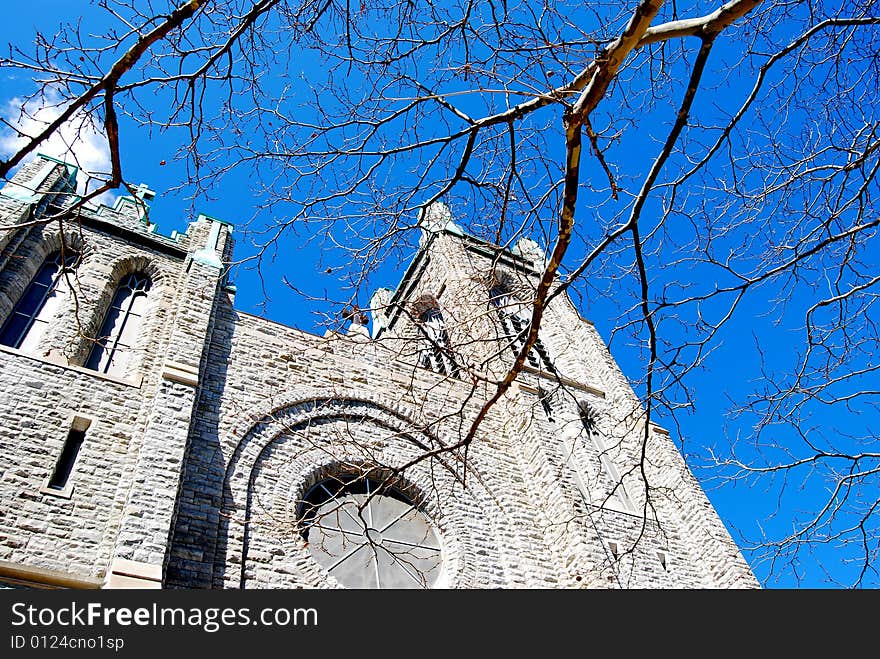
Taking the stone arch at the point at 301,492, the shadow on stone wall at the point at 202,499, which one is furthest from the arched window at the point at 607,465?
the shadow on stone wall at the point at 202,499

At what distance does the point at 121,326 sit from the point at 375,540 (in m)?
5.87

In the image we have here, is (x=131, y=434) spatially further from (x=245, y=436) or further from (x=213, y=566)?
(x=213, y=566)

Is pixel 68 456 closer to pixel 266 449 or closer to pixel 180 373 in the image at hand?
pixel 180 373

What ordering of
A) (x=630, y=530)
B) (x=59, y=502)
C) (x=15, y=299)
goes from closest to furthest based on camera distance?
(x=59, y=502) < (x=15, y=299) < (x=630, y=530)

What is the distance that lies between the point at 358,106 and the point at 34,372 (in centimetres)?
627

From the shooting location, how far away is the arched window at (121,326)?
9695 mm

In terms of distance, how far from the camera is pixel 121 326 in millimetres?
10656

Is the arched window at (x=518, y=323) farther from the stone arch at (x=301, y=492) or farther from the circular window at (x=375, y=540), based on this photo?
the circular window at (x=375, y=540)

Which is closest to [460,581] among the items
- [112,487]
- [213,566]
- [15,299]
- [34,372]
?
[213,566]

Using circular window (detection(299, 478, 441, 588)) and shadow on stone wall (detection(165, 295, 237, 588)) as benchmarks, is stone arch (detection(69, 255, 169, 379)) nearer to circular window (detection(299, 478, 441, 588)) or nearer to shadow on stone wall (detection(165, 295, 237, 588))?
shadow on stone wall (detection(165, 295, 237, 588))

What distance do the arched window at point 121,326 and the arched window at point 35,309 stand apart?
0.81 meters

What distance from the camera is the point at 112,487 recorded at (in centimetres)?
723

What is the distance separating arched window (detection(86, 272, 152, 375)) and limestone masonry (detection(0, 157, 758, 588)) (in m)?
0.04

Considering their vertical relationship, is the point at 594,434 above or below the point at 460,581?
above
